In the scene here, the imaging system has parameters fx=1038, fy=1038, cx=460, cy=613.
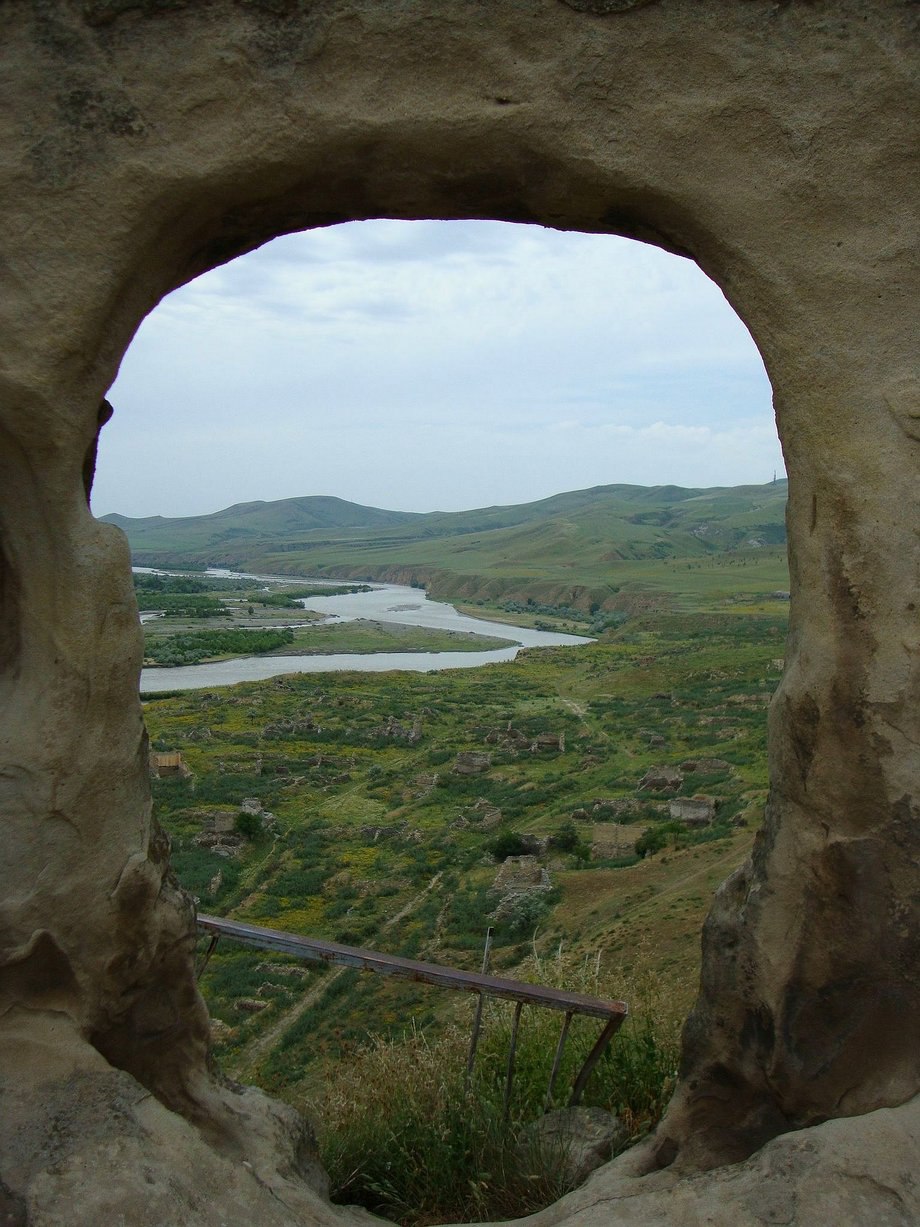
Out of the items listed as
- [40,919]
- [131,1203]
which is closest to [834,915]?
[131,1203]

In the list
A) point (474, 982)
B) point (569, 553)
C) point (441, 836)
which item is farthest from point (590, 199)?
point (569, 553)

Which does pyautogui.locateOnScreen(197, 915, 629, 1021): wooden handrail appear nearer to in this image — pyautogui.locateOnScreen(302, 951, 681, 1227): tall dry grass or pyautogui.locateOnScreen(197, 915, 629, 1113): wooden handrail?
pyautogui.locateOnScreen(197, 915, 629, 1113): wooden handrail

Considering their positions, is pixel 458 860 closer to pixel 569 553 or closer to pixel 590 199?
pixel 590 199

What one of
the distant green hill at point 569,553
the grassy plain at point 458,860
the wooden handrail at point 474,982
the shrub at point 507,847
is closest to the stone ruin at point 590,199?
the wooden handrail at point 474,982

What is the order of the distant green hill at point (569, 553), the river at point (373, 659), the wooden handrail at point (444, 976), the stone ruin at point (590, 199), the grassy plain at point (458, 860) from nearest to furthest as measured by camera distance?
the stone ruin at point (590, 199), the wooden handrail at point (444, 976), the grassy plain at point (458, 860), the river at point (373, 659), the distant green hill at point (569, 553)

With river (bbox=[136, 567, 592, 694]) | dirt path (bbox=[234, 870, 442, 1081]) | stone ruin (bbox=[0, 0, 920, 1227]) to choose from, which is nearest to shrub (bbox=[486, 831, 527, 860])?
dirt path (bbox=[234, 870, 442, 1081])

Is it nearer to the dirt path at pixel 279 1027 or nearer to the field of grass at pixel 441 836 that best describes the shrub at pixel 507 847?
the field of grass at pixel 441 836

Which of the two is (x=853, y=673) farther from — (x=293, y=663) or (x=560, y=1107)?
(x=293, y=663)
